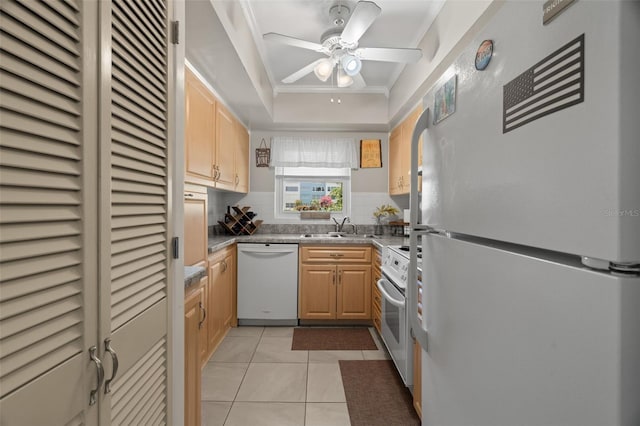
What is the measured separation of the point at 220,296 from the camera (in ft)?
8.89

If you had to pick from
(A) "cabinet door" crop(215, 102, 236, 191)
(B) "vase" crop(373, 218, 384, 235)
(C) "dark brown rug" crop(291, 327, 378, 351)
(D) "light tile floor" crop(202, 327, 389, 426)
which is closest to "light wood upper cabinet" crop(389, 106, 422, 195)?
(B) "vase" crop(373, 218, 384, 235)

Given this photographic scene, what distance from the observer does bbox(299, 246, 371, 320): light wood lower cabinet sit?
3158 millimetres

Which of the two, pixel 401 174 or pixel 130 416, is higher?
pixel 401 174

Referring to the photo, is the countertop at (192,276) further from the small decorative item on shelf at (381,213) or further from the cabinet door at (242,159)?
the small decorative item on shelf at (381,213)

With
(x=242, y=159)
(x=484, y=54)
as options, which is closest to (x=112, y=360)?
(x=484, y=54)

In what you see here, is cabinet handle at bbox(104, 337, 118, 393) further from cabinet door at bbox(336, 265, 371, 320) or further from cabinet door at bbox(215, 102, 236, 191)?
cabinet door at bbox(336, 265, 371, 320)

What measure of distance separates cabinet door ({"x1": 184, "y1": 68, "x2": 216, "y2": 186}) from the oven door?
1614 mm

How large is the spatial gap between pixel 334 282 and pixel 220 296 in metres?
1.16

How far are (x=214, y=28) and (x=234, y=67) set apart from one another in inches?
18.2

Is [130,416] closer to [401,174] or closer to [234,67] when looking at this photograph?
[234,67]

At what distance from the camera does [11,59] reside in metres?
0.46

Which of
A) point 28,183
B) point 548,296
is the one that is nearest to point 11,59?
point 28,183

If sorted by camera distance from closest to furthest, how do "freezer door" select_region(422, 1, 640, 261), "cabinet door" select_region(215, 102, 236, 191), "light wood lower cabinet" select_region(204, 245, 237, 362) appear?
"freezer door" select_region(422, 1, 640, 261) < "light wood lower cabinet" select_region(204, 245, 237, 362) < "cabinet door" select_region(215, 102, 236, 191)

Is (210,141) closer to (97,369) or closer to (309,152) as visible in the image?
(309,152)
